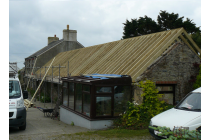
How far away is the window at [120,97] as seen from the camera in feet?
33.1

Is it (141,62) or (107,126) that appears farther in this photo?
(141,62)

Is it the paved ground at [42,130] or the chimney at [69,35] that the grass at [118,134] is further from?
the chimney at [69,35]

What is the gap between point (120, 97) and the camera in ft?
33.6

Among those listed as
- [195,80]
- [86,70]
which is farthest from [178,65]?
[86,70]

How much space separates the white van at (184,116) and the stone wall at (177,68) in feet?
10.4

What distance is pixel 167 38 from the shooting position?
474 inches

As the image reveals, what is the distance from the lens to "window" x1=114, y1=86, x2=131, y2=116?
33.1 feet

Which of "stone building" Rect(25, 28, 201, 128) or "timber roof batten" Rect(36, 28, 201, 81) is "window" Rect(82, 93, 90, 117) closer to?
"stone building" Rect(25, 28, 201, 128)

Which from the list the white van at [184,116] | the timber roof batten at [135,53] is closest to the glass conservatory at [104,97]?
the timber roof batten at [135,53]

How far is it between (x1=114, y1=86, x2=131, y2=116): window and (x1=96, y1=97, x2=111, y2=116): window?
311 millimetres

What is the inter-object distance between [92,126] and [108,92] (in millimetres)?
1546

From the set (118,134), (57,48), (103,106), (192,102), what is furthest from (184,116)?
(57,48)

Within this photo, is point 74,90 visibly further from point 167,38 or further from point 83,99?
point 167,38

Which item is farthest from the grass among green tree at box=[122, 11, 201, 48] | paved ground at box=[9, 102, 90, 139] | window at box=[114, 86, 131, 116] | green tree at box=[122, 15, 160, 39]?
green tree at box=[122, 15, 160, 39]
